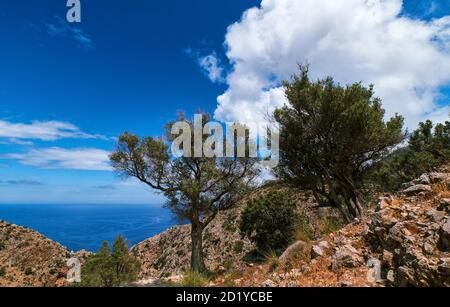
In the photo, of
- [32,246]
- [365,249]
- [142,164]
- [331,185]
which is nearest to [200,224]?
[142,164]

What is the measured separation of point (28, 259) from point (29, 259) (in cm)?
17

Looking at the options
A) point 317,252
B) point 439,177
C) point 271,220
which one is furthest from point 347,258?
point 271,220

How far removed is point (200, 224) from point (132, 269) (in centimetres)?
2790

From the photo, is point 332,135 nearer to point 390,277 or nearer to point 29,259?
point 390,277

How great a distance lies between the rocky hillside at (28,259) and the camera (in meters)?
46.7

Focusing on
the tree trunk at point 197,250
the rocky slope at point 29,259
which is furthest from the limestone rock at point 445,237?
the rocky slope at point 29,259

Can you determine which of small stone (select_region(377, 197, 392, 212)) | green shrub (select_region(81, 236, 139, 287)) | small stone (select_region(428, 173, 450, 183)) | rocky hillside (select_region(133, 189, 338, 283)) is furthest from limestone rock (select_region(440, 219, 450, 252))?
green shrub (select_region(81, 236, 139, 287))

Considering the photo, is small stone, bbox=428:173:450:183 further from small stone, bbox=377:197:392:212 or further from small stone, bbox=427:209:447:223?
small stone, bbox=427:209:447:223

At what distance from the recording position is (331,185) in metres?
17.1

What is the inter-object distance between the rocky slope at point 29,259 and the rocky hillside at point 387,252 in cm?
4793

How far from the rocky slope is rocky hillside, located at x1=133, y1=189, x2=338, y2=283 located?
1398 cm

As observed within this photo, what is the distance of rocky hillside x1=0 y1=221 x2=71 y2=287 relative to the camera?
153 feet

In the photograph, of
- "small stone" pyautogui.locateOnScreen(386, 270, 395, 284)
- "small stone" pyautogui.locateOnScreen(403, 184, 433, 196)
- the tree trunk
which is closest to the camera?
"small stone" pyautogui.locateOnScreen(386, 270, 395, 284)

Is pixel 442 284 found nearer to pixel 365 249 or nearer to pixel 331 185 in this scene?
pixel 365 249
